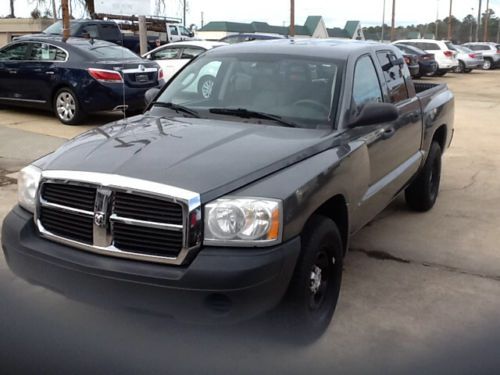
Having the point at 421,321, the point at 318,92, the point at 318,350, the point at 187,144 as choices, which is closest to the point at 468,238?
the point at 421,321

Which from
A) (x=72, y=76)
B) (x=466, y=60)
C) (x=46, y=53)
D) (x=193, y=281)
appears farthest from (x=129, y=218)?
(x=466, y=60)

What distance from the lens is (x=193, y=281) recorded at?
265cm

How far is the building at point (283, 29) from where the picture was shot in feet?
214

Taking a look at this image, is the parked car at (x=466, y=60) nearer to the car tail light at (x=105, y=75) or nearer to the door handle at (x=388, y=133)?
the car tail light at (x=105, y=75)

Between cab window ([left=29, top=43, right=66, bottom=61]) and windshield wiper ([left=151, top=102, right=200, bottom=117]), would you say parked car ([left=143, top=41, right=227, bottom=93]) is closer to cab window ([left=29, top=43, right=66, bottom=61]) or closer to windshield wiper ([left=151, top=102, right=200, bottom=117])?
cab window ([left=29, top=43, right=66, bottom=61])

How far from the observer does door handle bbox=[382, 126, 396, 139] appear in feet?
14.1

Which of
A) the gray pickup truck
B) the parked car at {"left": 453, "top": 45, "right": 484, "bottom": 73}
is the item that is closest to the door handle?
the gray pickup truck

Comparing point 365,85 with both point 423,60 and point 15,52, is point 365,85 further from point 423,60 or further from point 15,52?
point 423,60

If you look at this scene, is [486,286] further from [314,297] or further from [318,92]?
[318,92]

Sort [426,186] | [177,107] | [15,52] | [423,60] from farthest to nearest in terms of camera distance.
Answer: [423,60], [15,52], [426,186], [177,107]

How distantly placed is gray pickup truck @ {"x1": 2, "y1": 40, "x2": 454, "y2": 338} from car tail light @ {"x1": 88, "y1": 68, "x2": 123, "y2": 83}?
20.4 ft

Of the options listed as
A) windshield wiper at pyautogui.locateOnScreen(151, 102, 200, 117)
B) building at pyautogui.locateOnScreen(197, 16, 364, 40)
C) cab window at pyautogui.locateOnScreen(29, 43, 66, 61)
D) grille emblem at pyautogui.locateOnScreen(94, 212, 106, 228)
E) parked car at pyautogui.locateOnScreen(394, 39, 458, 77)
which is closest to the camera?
grille emblem at pyautogui.locateOnScreen(94, 212, 106, 228)

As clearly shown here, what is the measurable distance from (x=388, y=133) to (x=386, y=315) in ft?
4.70

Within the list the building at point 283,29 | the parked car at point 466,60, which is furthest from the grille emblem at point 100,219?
the building at point 283,29
